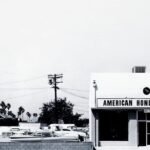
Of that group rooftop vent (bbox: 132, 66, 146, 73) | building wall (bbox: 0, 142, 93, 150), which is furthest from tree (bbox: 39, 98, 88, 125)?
building wall (bbox: 0, 142, 93, 150)

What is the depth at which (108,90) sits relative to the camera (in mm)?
34656

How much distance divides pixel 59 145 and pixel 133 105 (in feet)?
28.3

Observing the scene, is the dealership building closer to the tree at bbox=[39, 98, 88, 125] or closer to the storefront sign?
the storefront sign

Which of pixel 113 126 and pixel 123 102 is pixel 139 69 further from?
pixel 113 126

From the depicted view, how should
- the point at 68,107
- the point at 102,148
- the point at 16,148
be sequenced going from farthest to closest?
1. the point at 68,107
2. the point at 102,148
3. the point at 16,148

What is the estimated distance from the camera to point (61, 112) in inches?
4707

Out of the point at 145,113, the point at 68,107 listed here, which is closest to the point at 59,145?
the point at 145,113

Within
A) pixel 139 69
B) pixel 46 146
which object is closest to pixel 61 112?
pixel 139 69

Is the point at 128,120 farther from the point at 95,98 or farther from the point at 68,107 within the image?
the point at 68,107

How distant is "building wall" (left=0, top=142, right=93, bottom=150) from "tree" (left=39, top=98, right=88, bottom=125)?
8629 centimetres

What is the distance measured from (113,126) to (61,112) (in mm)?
85041

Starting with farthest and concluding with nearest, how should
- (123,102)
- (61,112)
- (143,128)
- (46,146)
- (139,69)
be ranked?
(61,112) < (139,69) < (143,128) < (123,102) < (46,146)

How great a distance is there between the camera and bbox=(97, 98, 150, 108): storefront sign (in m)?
34.2

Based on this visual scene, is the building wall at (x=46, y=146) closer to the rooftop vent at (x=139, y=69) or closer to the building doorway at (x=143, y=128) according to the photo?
the building doorway at (x=143, y=128)
